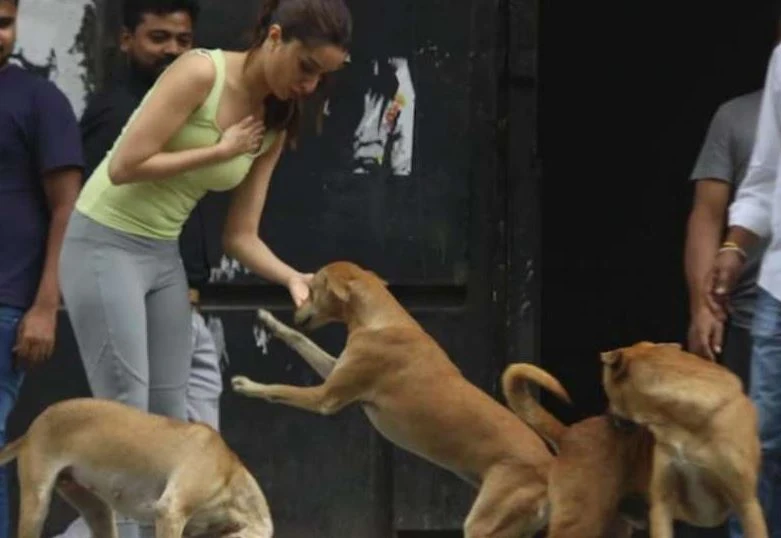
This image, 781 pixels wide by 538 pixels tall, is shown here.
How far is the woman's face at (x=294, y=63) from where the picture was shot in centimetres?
567

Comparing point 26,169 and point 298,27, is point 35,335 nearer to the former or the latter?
point 26,169

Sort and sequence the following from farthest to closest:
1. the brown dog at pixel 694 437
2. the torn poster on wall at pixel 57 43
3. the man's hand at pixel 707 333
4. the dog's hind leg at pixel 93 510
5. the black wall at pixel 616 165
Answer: the black wall at pixel 616 165 → the torn poster on wall at pixel 57 43 → the man's hand at pixel 707 333 → the dog's hind leg at pixel 93 510 → the brown dog at pixel 694 437

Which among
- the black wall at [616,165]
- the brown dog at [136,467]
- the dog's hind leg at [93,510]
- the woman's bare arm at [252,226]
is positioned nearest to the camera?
the brown dog at [136,467]

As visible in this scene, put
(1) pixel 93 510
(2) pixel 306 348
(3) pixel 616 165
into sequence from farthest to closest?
(3) pixel 616 165
(2) pixel 306 348
(1) pixel 93 510

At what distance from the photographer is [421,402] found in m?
6.02

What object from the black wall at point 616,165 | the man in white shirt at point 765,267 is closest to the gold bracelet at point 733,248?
the man in white shirt at point 765,267

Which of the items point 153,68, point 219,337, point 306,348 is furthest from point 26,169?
point 219,337

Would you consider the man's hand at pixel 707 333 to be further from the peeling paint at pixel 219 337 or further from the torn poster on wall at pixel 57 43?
the torn poster on wall at pixel 57 43

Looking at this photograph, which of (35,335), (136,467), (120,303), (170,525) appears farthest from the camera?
(35,335)

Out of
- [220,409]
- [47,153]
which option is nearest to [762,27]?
[220,409]

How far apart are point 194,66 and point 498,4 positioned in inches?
83.6

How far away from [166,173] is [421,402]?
0.99m

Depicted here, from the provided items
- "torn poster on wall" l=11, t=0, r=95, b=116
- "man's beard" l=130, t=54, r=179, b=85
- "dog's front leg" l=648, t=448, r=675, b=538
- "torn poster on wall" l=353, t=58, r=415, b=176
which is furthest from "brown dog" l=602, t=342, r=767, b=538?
"torn poster on wall" l=11, t=0, r=95, b=116

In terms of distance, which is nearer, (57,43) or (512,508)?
(512,508)
